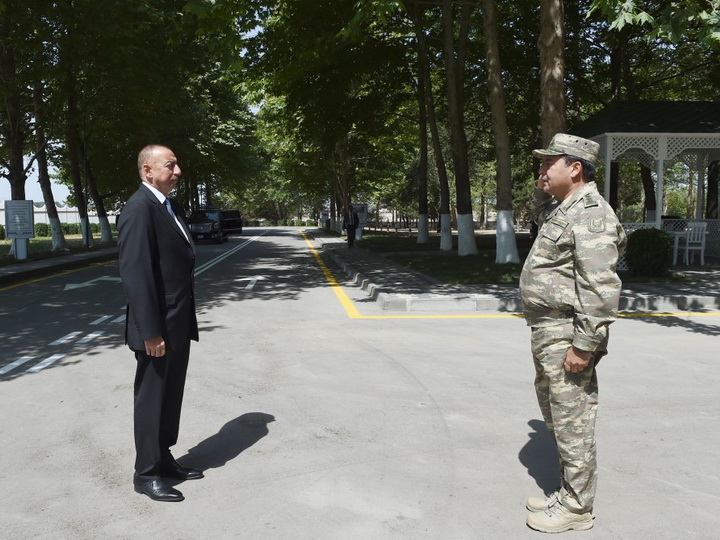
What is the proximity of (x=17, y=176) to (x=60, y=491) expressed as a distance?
20.7m

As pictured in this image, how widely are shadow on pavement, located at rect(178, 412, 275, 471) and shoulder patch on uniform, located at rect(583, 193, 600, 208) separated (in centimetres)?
269

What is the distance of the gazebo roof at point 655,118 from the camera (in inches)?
656

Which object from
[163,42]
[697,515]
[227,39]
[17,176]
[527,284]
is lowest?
[697,515]

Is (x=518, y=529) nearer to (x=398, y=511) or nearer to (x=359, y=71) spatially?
(x=398, y=511)

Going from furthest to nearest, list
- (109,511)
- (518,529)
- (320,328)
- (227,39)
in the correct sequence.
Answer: (227,39) → (320,328) → (109,511) → (518,529)

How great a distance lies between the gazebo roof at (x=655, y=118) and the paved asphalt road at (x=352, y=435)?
952 cm

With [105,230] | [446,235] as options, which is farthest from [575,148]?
[105,230]

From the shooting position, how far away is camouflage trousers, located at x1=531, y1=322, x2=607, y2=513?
3.15 metres

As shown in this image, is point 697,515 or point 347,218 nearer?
point 697,515

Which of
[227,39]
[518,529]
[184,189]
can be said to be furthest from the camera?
[184,189]

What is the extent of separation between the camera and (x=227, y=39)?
600 inches

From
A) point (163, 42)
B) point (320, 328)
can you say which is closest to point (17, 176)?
point (163, 42)

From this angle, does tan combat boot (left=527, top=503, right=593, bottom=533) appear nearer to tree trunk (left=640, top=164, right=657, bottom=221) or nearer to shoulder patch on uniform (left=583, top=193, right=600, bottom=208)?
shoulder patch on uniform (left=583, top=193, right=600, bottom=208)

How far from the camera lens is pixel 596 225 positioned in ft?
9.81
